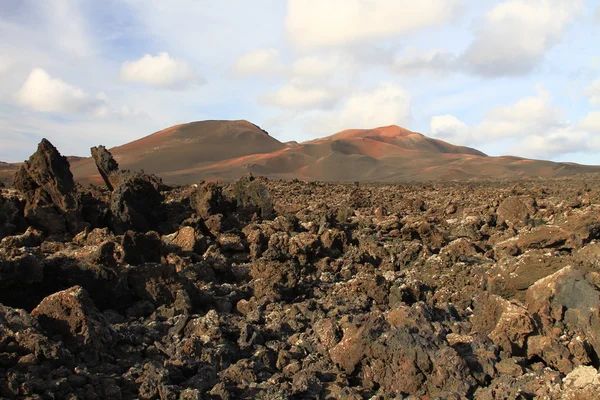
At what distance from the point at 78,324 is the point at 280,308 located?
6.72 feet

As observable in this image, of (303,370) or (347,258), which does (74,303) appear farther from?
(347,258)

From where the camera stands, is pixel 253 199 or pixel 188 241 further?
pixel 253 199

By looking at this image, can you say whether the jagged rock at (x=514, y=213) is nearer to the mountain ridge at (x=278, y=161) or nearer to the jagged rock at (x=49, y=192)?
Result: the jagged rock at (x=49, y=192)

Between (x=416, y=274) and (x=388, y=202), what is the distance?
8.80 metres

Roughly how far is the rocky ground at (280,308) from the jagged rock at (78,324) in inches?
0.4

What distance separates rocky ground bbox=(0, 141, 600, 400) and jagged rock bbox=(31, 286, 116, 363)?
0.04 ft

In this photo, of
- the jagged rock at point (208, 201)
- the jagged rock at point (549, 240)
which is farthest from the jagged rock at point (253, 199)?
the jagged rock at point (549, 240)

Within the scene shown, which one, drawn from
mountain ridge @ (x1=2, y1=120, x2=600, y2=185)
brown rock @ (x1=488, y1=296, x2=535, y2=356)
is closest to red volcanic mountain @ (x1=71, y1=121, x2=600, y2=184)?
mountain ridge @ (x1=2, y1=120, x2=600, y2=185)

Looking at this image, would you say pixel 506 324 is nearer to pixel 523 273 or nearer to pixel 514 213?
pixel 523 273

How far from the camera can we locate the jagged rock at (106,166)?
1346cm

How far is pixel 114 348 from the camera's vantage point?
469 centimetres

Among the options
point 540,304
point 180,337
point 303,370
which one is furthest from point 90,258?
point 540,304

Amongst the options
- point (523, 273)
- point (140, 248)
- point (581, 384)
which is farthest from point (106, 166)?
point (581, 384)

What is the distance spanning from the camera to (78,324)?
180 inches
